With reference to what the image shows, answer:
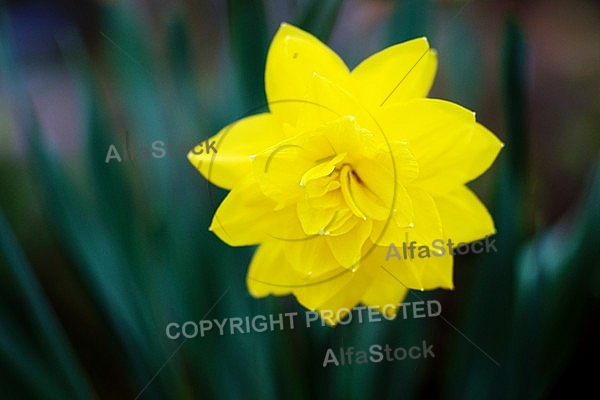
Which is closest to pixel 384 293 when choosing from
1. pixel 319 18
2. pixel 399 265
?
pixel 399 265

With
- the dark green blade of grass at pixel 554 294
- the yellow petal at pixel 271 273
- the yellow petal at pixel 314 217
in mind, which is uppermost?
the yellow petal at pixel 314 217

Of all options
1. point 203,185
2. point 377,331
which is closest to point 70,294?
point 203,185

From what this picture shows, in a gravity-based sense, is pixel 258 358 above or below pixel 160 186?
below

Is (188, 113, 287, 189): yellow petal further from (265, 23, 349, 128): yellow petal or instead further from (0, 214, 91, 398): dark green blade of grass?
(0, 214, 91, 398): dark green blade of grass

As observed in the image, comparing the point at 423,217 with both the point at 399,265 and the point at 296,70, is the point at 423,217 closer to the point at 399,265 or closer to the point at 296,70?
the point at 399,265

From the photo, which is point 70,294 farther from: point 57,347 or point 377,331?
point 377,331

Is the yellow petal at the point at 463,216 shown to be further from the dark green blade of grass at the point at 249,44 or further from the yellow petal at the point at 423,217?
the dark green blade of grass at the point at 249,44

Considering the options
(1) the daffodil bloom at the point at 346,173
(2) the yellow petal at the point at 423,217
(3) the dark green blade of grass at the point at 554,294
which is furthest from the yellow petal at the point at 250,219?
(3) the dark green blade of grass at the point at 554,294
